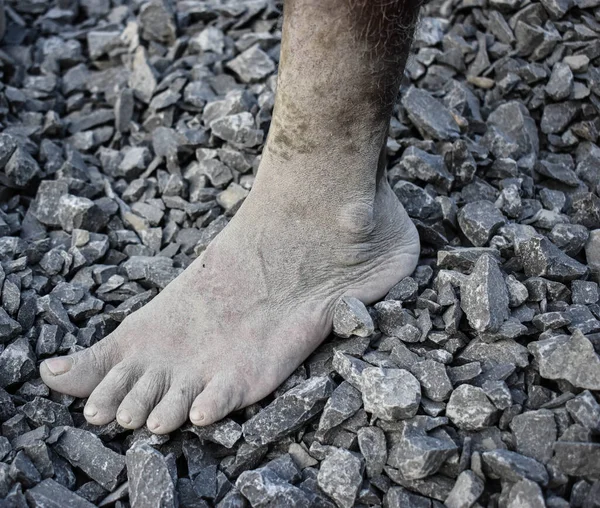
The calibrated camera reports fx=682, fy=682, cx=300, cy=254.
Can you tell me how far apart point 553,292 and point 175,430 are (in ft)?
2.90

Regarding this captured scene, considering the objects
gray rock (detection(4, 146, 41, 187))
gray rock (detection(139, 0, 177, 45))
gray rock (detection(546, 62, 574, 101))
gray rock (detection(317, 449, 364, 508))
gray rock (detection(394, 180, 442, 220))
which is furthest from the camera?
gray rock (detection(139, 0, 177, 45))

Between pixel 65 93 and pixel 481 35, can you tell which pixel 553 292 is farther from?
pixel 65 93

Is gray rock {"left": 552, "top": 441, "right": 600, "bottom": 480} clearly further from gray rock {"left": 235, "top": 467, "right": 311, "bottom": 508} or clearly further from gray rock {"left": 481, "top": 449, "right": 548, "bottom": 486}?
gray rock {"left": 235, "top": 467, "right": 311, "bottom": 508}

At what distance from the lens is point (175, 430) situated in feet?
4.69

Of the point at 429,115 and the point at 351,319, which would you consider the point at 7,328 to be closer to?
the point at 351,319

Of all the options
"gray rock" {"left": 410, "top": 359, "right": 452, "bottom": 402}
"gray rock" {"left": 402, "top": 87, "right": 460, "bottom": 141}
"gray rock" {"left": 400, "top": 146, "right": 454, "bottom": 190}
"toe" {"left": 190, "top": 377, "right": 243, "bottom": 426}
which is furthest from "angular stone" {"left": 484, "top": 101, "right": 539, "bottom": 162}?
"toe" {"left": 190, "top": 377, "right": 243, "bottom": 426}

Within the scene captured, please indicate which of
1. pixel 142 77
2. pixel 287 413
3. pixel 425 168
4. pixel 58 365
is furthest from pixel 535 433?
pixel 142 77

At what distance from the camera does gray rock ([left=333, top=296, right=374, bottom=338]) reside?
4.88ft

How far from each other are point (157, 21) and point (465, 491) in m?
2.03

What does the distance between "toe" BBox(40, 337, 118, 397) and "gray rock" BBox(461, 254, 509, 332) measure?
0.79m

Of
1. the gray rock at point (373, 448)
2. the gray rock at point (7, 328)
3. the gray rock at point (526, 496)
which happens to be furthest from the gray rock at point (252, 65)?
the gray rock at point (526, 496)

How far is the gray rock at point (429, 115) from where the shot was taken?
200 cm

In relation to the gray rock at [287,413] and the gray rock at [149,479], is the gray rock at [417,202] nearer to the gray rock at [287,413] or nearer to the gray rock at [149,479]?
the gray rock at [287,413]

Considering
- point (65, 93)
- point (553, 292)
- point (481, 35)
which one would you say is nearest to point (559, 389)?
point (553, 292)
